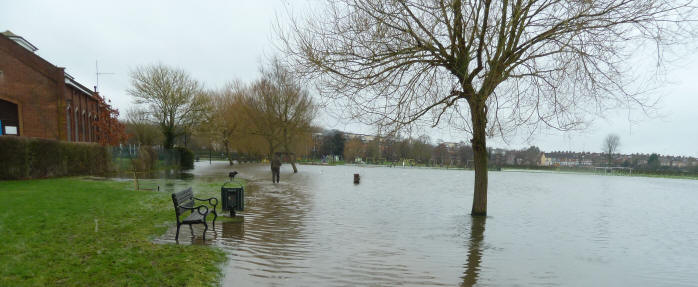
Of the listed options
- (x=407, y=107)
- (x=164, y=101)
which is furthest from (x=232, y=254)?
(x=164, y=101)

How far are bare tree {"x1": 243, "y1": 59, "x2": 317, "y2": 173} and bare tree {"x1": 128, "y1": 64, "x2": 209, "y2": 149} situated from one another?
271 inches

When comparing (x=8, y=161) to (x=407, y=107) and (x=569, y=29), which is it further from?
(x=569, y=29)

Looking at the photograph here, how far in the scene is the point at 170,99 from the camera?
39625 mm

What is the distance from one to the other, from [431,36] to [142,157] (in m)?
26.1

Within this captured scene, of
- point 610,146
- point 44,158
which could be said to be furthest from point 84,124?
point 610,146

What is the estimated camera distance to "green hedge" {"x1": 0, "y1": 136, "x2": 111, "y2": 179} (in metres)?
14.6

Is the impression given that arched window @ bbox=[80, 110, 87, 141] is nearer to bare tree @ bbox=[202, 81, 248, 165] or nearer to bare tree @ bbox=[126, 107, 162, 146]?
bare tree @ bbox=[202, 81, 248, 165]

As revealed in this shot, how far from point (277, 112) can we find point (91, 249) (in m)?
31.3

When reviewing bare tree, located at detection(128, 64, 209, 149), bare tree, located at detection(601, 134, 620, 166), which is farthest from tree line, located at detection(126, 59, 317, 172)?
bare tree, located at detection(601, 134, 620, 166)

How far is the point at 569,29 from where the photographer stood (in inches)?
331

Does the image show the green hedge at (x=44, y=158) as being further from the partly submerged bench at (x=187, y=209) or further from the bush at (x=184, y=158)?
the bush at (x=184, y=158)

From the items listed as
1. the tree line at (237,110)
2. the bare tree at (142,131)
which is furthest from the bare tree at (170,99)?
the bare tree at (142,131)

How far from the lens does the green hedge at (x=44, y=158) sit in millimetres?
14641

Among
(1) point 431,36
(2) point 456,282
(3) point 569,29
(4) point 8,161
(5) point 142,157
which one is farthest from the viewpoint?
(5) point 142,157
